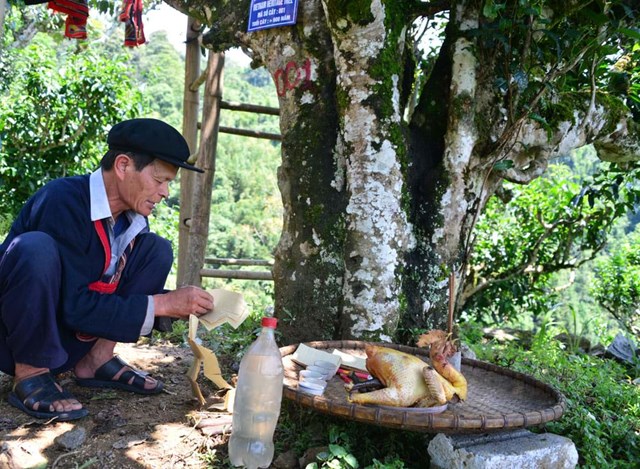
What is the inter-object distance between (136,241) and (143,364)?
32.6 inches

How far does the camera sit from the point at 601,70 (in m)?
4.38

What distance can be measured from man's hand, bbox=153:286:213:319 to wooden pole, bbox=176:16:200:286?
2971 mm

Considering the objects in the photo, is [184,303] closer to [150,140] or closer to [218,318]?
[218,318]

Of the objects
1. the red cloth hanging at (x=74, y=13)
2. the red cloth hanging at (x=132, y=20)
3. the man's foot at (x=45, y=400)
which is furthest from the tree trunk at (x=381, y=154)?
the red cloth hanging at (x=132, y=20)

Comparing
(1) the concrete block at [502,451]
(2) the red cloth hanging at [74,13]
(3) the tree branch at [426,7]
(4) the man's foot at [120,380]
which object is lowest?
(4) the man's foot at [120,380]

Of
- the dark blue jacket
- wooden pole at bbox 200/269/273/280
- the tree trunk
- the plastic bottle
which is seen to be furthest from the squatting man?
wooden pole at bbox 200/269/273/280

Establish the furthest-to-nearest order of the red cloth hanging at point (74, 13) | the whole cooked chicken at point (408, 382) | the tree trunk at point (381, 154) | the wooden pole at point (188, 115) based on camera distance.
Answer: the wooden pole at point (188, 115), the red cloth hanging at point (74, 13), the tree trunk at point (381, 154), the whole cooked chicken at point (408, 382)

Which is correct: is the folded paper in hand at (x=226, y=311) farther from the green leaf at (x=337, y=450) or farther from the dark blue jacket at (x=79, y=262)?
the green leaf at (x=337, y=450)

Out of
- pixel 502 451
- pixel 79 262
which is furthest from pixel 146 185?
pixel 502 451

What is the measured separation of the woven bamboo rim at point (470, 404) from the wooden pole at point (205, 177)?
2709 millimetres

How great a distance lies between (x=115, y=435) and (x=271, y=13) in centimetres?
241

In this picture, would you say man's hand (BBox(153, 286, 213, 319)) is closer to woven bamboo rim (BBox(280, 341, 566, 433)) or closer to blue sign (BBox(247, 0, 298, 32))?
woven bamboo rim (BBox(280, 341, 566, 433))

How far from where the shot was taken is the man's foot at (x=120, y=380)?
280 cm

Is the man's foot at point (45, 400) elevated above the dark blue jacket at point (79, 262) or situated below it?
below
